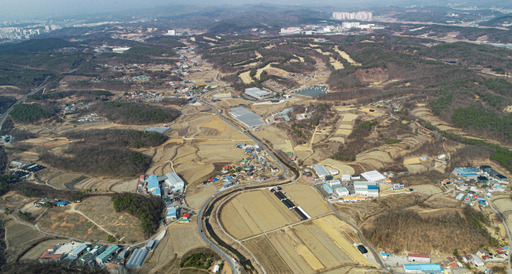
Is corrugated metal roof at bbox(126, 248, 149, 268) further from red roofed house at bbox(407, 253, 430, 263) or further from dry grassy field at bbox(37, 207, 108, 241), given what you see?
red roofed house at bbox(407, 253, 430, 263)

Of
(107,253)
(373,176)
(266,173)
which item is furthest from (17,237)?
(373,176)

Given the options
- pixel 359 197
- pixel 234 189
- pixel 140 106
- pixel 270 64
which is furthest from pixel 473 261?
pixel 270 64

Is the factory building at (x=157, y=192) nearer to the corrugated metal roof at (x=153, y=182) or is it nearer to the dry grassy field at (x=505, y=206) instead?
the corrugated metal roof at (x=153, y=182)

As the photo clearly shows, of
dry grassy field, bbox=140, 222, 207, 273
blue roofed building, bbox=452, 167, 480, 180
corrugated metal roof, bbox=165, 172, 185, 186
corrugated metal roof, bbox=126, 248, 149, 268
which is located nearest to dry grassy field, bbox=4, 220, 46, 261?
corrugated metal roof, bbox=126, 248, 149, 268

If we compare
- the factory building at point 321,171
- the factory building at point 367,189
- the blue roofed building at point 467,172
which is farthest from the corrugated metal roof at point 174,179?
the blue roofed building at point 467,172

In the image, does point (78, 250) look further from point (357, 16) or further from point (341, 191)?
point (357, 16)

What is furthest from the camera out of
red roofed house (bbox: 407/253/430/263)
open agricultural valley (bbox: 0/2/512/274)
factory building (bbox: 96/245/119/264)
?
open agricultural valley (bbox: 0/2/512/274)

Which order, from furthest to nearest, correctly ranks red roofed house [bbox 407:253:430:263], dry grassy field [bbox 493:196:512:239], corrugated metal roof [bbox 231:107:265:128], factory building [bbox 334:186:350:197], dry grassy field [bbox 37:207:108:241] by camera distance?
corrugated metal roof [bbox 231:107:265:128]
factory building [bbox 334:186:350:197]
dry grassy field [bbox 37:207:108:241]
dry grassy field [bbox 493:196:512:239]
red roofed house [bbox 407:253:430:263]
